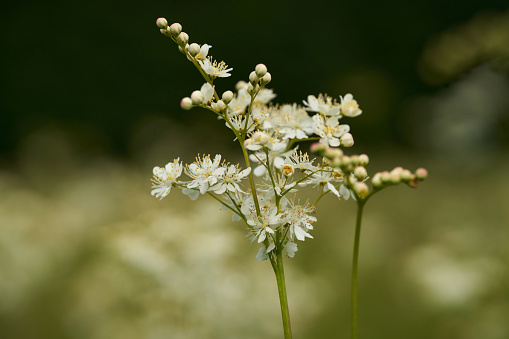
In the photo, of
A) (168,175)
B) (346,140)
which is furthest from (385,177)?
(168,175)

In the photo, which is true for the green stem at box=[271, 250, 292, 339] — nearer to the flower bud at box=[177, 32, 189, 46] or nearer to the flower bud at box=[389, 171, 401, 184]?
the flower bud at box=[389, 171, 401, 184]

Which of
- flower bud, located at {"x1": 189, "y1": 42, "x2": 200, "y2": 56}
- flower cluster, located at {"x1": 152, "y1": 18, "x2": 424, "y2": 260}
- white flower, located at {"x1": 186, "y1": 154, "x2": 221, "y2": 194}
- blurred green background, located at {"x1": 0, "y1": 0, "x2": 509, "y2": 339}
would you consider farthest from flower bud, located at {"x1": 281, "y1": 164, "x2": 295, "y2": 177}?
blurred green background, located at {"x1": 0, "y1": 0, "x2": 509, "y2": 339}

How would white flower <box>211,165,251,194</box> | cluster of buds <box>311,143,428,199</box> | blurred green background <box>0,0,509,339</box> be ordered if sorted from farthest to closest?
blurred green background <box>0,0,509,339</box>, white flower <box>211,165,251,194</box>, cluster of buds <box>311,143,428,199</box>

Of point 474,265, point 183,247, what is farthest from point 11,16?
point 474,265

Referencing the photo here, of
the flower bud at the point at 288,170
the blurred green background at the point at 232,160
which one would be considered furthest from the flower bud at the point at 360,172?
the blurred green background at the point at 232,160

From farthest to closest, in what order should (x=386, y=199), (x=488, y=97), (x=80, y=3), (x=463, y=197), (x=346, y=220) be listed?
(x=80, y=3)
(x=488, y=97)
(x=386, y=199)
(x=463, y=197)
(x=346, y=220)

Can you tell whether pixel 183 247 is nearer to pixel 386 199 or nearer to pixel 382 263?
pixel 382 263
